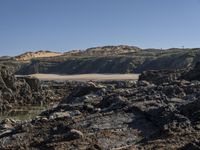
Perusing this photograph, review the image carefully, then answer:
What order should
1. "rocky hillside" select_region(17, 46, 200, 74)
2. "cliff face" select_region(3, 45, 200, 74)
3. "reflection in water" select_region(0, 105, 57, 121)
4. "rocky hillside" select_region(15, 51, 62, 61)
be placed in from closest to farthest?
"reflection in water" select_region(0, 105, 57, 121) → "rocky hillside" select_region(17, 46, 200, 74) → "cliff face" select_region(3, 45, 200, 74) → "rocky hillside" select_region(15, 51, 62, 61)

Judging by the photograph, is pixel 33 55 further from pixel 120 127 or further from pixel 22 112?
pixel 120 127

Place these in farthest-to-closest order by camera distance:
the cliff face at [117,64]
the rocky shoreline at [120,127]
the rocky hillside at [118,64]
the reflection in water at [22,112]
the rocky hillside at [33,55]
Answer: the rocky hillside at [33,55], the cliff face at [117,64], the rocky hillside at [118,64], the reflection in water at [22,112], the rocky shoreline at [120,127]

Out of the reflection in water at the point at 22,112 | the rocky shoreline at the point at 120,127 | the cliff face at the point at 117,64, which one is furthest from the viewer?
the cliff face at the point at 117,64

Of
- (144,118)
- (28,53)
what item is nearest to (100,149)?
(144,118)

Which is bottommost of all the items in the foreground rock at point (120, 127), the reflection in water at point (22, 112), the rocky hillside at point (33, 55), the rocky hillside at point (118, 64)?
the reflection in water at point (22, 112)

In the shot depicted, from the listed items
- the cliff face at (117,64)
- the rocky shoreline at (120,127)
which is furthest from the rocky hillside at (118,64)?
the rocky shoreline at (120,127)

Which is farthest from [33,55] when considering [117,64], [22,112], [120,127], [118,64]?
[120,127]

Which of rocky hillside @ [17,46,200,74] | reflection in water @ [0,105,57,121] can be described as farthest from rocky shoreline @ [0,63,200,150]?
rocky hillside @ [17,46,200,74]

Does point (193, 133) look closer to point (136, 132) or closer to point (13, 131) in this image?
point (136, 132)

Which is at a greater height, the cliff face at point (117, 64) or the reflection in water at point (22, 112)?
the cliff face at point (117, 64)

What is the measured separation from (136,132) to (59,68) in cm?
8361

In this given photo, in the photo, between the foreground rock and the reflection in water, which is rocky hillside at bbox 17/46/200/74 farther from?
the foreground rock

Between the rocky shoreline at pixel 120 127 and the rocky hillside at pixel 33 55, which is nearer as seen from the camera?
the rocky shoreline at pixel 120 127

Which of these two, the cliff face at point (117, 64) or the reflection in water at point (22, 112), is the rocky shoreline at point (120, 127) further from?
the cliff face at point (117, 64)
